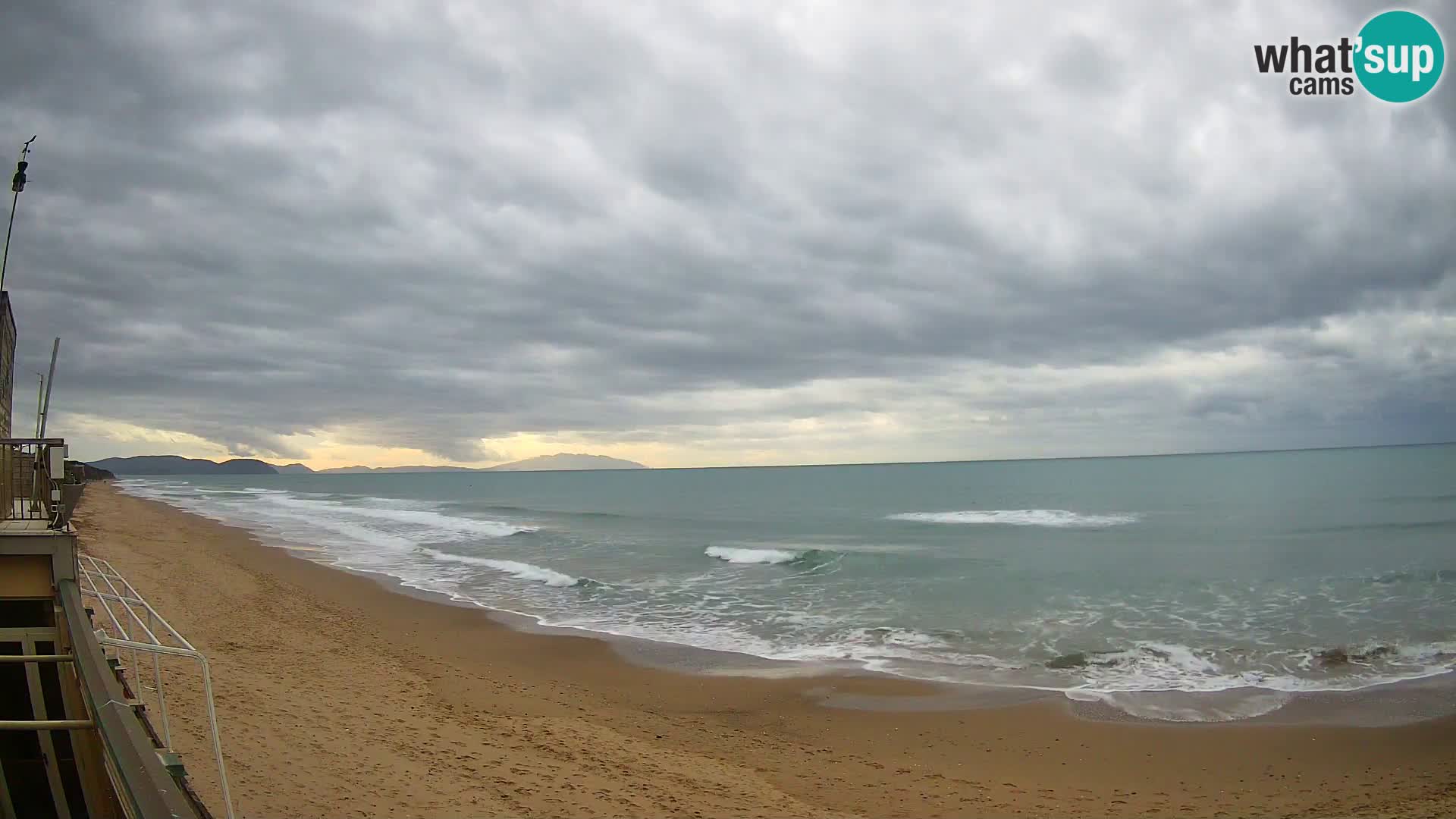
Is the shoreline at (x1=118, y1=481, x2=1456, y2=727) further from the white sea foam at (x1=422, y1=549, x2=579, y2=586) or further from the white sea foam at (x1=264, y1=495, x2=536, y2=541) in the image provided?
the white sea foam at (x1=264, y1=495, x2=536, y2=541)

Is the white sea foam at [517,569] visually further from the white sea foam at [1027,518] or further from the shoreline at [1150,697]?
the white sea foam at [1027,518]

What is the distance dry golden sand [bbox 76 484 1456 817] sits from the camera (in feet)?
24.3

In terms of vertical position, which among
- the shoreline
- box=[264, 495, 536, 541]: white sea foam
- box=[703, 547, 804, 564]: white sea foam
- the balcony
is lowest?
box=[264, 495, 536, 541]: white sea foam

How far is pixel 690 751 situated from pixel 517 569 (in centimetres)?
1834

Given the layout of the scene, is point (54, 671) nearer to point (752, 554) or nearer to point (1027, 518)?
point (752, 554)

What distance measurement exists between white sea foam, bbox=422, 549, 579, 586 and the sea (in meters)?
0.18

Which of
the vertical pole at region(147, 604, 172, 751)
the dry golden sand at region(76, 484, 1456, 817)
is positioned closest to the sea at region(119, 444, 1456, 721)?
the dry golden sand at region(76, 484, 1456, 817)

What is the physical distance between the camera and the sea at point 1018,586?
1286cm

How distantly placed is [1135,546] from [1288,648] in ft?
56.1

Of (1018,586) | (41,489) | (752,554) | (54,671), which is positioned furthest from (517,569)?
(54,671)

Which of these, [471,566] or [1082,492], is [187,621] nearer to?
[471,566]

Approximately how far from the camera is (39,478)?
30.6 feet

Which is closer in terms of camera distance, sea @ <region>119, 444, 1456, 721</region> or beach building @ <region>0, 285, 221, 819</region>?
beach building @ <region>0, 285, 221, 819</region>

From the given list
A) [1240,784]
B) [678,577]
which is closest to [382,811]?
[1240,784]
